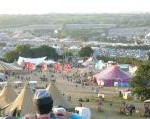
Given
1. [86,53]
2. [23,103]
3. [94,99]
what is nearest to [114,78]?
[94,99]

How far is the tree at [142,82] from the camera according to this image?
22281mm

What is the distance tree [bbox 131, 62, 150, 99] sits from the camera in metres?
22.3

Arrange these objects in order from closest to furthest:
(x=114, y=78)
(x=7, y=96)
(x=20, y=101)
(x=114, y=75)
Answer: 1. (x=20, y=101)
2. (x=7, y=96)
3. (x=114, y=78)
4. (x=114, y=75)

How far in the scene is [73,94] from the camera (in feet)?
82.5

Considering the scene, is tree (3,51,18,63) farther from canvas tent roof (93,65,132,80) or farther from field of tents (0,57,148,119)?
canvas tent roof (93,65,132,80)

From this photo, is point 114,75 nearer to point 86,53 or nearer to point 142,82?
point 142,82

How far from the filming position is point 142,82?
22.8 m

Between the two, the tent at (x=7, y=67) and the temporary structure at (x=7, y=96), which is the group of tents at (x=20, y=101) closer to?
the temporary structure at (x=7, y=96)

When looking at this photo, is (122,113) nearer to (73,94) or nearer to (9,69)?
(73,94)

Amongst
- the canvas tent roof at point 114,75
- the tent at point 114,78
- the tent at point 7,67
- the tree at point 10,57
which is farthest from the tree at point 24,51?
the tent at point 114,78

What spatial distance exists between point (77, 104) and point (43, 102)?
18.2 m

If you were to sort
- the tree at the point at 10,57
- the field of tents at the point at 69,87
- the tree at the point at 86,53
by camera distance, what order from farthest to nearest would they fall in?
1. the tree at the point at 86,53
2. the tree at the point at 10,57
3. the field of tents at the point at 69,87

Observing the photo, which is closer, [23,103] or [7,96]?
[23,103]

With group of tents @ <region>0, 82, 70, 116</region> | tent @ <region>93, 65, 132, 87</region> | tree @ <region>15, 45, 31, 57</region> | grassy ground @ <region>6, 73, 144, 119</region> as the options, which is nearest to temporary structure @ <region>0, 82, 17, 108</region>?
group of tents @ <region>0, 82, 70, 116</region>
